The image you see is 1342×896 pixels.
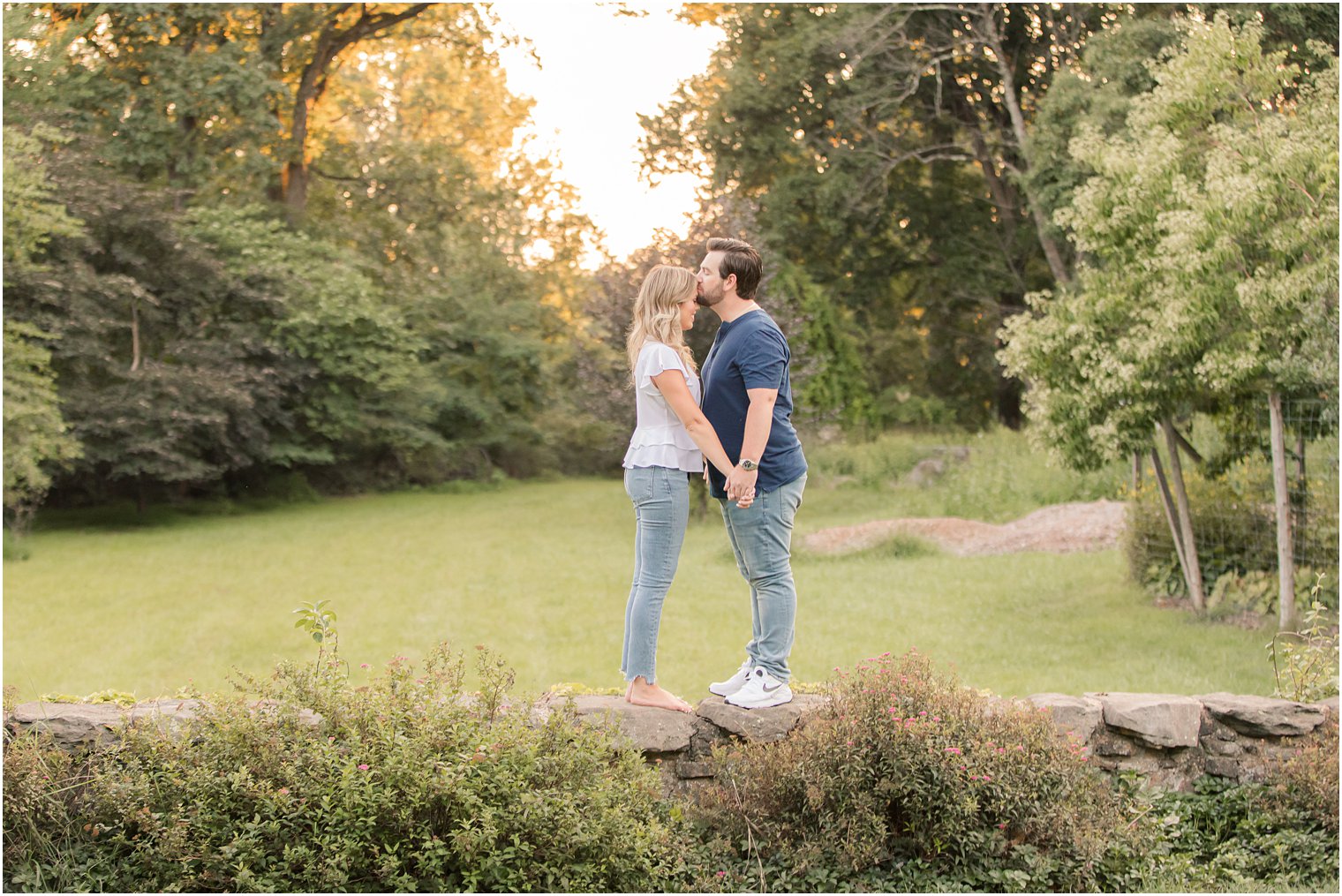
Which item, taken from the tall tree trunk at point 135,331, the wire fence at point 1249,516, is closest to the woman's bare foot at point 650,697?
the wire fence at point 1249,516

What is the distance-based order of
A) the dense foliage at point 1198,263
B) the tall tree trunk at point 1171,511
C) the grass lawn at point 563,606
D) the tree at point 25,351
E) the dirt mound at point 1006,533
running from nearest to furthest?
the dense foliage at point 1198,263 → the grass lawn at point 563,606 → the tall tree trunk at point 1171,511 → the dirt mound at point 1006,533 → the tree at point 25,351

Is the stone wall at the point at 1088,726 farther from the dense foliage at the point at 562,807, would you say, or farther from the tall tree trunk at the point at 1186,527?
the tall tree trunk at the point at 1186,527

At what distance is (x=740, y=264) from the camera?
13.9 feet

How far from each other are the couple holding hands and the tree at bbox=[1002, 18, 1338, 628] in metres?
4.62

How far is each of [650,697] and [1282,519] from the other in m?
5.70

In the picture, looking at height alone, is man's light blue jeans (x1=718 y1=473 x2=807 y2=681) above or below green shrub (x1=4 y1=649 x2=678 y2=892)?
above

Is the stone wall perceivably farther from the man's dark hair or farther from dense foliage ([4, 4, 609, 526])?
dense foliage ([4, 4, 609, 526])

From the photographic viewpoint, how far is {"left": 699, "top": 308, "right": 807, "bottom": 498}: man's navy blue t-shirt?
409cm

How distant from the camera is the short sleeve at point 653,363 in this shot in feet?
13.3

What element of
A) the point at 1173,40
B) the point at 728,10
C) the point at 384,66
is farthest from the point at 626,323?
the point at 384,66

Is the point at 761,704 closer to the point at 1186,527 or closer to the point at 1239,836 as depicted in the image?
the point at 1239,836

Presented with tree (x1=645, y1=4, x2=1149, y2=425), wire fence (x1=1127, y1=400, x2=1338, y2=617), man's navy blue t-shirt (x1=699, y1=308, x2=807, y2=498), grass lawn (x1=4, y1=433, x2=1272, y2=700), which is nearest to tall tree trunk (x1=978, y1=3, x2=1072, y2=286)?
tree (x1=645, y1=4, x2=1149, y2=425)

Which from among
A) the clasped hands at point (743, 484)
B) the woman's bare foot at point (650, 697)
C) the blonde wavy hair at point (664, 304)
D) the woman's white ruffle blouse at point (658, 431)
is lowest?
the woman's bare foot at point (650, 697)

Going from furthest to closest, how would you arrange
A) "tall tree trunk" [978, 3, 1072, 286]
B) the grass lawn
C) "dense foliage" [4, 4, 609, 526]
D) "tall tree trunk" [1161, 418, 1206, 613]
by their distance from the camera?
"tall tree trunk" [978, 3, 1072, 286] → "dense foliage" [4, 4, 609, 526] → "tall tree trunk" [1161, 418, 1206, 613] → the grass lawn
